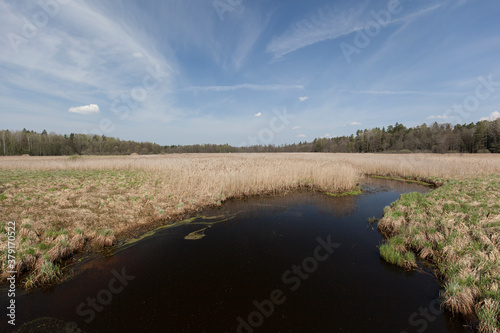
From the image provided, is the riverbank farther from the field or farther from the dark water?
the dark water

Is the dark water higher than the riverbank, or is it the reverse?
the riverbank

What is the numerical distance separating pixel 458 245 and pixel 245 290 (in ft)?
19.2

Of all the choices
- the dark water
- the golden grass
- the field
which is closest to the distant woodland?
the golden grass

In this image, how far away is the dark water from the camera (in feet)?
11.7

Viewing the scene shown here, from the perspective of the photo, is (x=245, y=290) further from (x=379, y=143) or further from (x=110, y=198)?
(x=379, y=143)

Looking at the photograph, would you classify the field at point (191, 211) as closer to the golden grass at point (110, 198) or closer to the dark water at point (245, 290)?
the golden grass at point (110, 198)

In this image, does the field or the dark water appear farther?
the field

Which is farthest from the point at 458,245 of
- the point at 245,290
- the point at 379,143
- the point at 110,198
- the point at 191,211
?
the point at 379,143

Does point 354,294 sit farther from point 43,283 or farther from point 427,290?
point 43,283

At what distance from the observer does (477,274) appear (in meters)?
3.96

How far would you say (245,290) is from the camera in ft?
14.5

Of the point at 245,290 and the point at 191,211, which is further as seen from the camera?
the point at 191,211

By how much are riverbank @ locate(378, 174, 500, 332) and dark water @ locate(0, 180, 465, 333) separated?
0.43m

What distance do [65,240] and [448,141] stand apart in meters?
71.0
